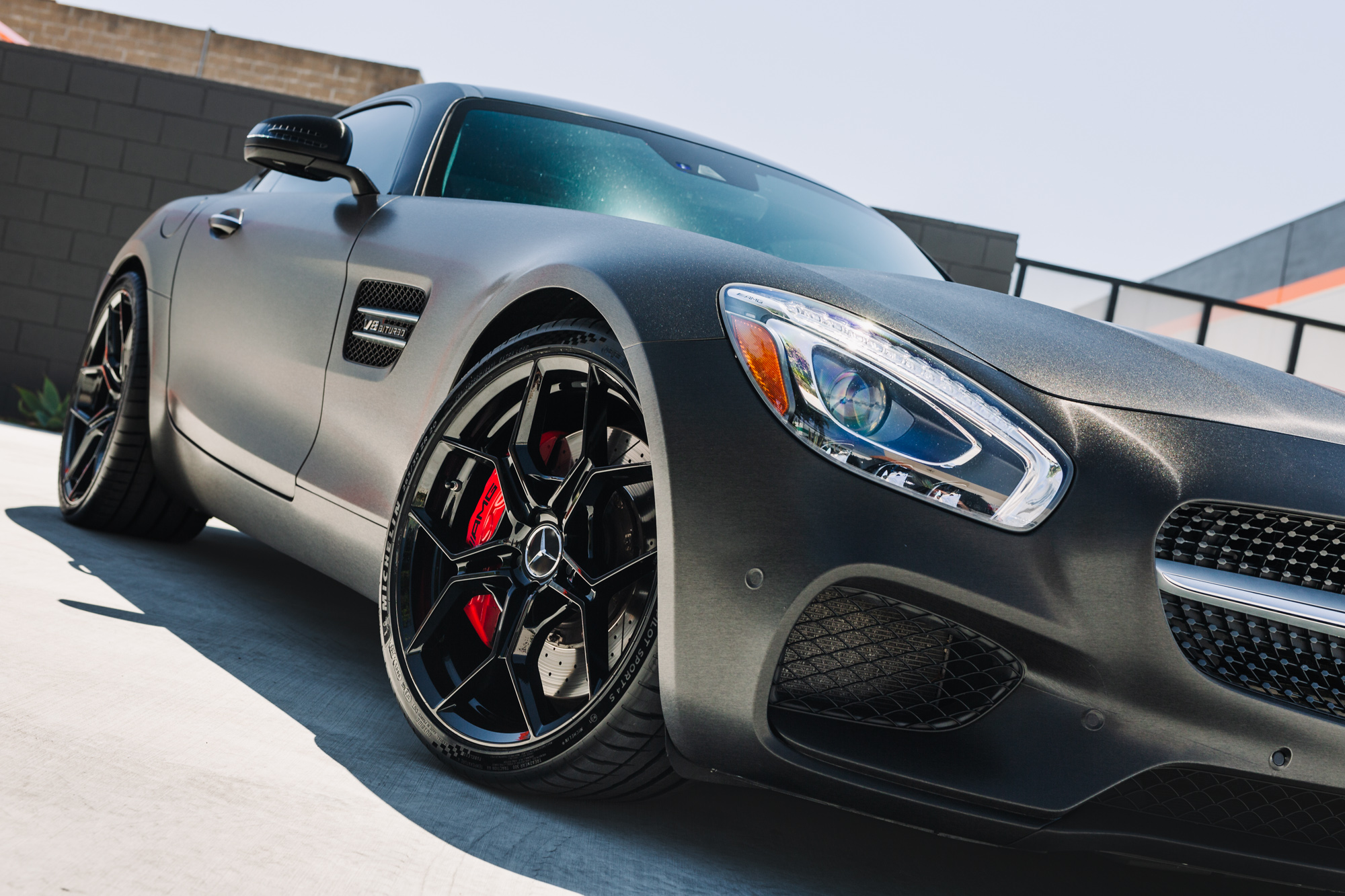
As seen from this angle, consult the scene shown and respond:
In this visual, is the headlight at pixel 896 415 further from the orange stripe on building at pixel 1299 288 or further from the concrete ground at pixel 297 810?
the orange stripe on building at pixel 1299 288

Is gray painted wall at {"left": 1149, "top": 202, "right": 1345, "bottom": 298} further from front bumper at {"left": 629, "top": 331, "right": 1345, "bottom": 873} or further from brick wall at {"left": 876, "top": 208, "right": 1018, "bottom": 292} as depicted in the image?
front bumper at {"left": 629, "top": 331, "right": 1345, "bottom": 873}

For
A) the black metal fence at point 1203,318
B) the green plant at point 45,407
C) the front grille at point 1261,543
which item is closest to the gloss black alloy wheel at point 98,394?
the front grille at point 1261,543

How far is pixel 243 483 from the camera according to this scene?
2666 millimetres

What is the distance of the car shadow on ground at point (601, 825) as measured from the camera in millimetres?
1528

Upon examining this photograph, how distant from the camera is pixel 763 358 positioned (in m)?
1.49

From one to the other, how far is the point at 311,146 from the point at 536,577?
135 cm

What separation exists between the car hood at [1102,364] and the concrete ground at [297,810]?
0.77 meters

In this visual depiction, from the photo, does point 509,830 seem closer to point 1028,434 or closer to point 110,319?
point 1028,434

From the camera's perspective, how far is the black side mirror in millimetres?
2559

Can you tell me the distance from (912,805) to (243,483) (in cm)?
185

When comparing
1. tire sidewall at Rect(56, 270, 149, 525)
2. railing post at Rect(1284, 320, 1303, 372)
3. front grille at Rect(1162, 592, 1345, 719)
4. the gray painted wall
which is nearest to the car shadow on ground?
front grille at Rect(1162, 592, 1345, 719)

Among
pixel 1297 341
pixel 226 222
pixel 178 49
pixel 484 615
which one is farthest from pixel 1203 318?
pixel 178 49

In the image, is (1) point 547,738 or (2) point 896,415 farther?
(1) point 547,738

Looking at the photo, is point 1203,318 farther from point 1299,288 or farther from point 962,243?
point 1299,288
